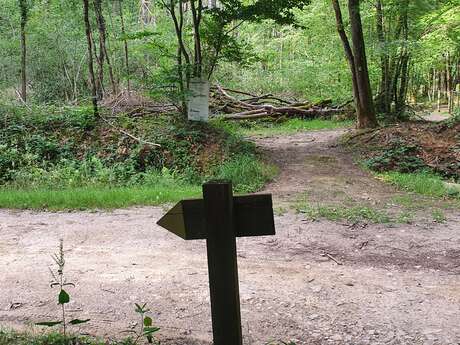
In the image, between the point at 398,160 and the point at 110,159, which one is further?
the point at 110,159

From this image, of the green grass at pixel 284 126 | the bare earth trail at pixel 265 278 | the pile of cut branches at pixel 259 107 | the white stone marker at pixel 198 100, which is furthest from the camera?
the pile of cut branches at pixel 259 107

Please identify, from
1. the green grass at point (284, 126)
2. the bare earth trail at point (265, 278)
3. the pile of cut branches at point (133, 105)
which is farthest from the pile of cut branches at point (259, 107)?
the bare earth trail at point (265, 278)

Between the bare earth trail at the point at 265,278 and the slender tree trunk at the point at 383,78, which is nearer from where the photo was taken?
the bare earth trail at the point at 265,278

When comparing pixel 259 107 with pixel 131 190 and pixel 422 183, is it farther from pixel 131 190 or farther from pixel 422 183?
pixel 131 190

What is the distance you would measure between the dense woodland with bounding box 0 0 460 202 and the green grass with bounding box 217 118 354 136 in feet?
1.37

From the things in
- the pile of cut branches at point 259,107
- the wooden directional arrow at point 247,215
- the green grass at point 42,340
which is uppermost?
the pile of cut branches at point 259,107

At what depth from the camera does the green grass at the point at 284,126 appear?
18828 mm

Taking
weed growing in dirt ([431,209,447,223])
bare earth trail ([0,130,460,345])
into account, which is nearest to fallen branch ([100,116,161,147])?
bare earth trail ([0,130,460,345])

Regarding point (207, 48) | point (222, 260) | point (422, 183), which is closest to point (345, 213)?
point (422, 183)

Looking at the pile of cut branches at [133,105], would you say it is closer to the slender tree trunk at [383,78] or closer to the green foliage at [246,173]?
the green foliage at [246,173]

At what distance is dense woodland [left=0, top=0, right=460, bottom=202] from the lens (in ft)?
40.7

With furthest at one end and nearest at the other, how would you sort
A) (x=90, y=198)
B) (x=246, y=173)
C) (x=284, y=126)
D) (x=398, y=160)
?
(x=284, y=126)
(x=398, y=160)
(x=246, y=173)
(x=90, y=198)

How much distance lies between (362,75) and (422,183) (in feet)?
20.2

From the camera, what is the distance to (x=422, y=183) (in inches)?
392
